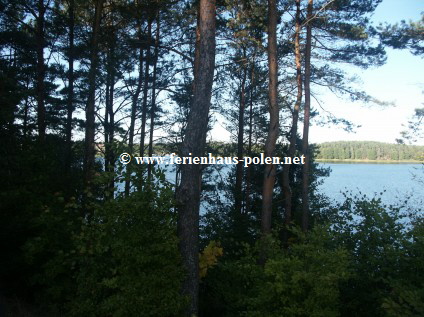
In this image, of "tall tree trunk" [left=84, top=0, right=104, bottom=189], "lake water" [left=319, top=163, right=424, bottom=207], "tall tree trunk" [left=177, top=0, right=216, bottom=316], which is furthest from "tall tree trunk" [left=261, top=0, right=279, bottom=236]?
"lake water" [left=319, top=163, right=424, bottom=207]

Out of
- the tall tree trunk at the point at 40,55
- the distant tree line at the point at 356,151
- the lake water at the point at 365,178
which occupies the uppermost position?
the tall tree trunk at the point at 40,55

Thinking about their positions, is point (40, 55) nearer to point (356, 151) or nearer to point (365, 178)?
point (356, 151)

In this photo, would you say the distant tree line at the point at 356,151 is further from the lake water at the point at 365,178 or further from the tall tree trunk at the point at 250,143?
the tall tree trunk at the point at 250,143

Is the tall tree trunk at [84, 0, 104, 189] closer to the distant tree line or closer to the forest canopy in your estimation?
the forest canopy

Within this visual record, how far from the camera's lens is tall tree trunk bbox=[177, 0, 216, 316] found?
5555mm

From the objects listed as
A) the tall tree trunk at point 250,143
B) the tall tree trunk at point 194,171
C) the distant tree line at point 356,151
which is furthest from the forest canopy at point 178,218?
the distant tree line at point 356,151

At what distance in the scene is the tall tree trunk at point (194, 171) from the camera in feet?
18.2

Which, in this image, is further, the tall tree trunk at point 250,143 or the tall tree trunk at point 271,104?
the tall tree trunk at point 250,143

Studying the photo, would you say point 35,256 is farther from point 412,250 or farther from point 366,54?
point 366,54

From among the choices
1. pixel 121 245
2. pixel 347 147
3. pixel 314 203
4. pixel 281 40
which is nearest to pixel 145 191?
pixel 121 245

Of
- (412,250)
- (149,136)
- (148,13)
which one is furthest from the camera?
(149,136)

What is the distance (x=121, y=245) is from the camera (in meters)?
4.59

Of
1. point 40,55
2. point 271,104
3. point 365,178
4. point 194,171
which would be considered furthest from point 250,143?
point 194,171

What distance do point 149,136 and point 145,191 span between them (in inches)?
490
